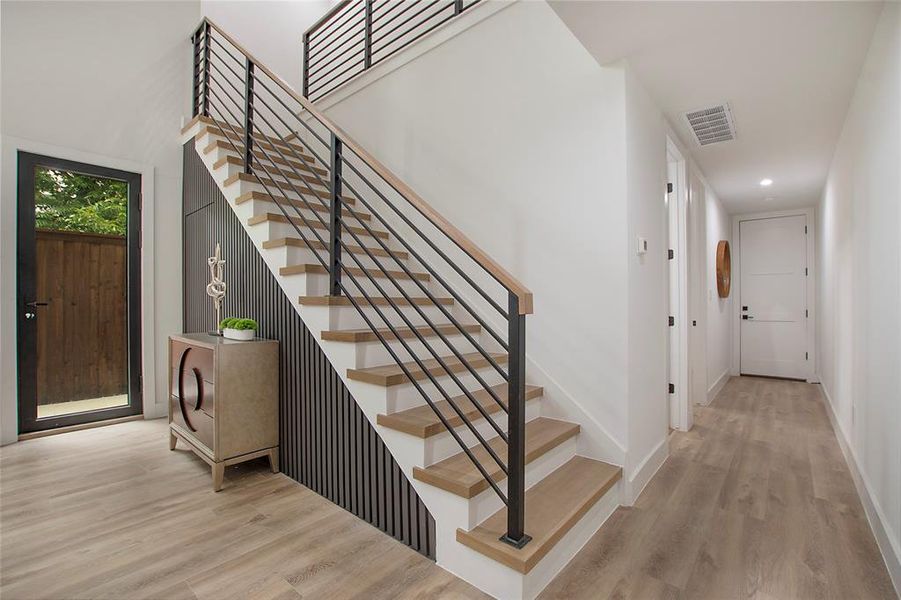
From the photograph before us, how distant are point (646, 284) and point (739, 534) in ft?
4.56

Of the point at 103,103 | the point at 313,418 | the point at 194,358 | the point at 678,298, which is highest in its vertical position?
the point at 103,103

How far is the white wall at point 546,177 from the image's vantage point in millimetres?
2449

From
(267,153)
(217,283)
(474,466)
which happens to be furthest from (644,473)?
(267,153)

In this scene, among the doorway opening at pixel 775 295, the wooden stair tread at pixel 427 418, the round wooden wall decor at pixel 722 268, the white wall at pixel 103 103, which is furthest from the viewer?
the doorway opening at pixel 775 295

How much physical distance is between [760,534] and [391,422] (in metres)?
1.87

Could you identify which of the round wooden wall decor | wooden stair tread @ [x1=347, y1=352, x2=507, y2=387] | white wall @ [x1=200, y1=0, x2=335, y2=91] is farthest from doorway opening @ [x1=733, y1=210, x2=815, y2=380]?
white wall @ [x1=200, y1=0, x2=335, y2=91]

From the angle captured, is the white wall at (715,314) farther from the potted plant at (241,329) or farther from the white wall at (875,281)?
the potted plant at (241,329)

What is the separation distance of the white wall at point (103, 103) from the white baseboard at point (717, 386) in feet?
18.6

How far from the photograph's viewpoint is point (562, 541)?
72.2 inches

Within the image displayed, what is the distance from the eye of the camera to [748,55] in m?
2.33

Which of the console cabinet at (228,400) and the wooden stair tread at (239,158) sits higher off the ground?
the wooden stair tread at (239,158)

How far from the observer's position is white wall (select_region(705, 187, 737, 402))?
495cm

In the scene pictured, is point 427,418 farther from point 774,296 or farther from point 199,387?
point 774,296

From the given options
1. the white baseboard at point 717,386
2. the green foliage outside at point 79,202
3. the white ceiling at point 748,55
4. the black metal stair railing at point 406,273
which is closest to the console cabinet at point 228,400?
the black metal stair railing at point 406,273
